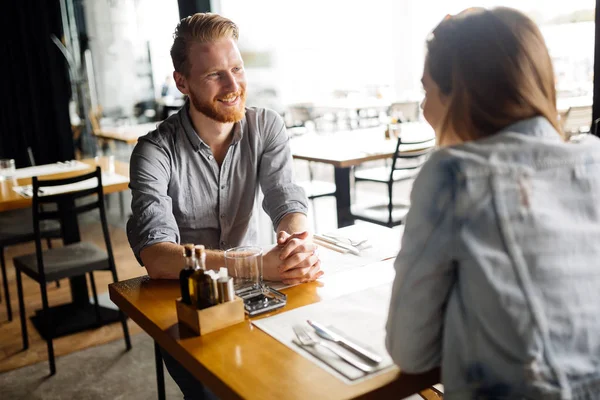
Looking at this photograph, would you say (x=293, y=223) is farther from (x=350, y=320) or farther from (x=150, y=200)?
(x=350, y=320)

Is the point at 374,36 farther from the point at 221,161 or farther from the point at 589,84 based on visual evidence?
the point at 221,161

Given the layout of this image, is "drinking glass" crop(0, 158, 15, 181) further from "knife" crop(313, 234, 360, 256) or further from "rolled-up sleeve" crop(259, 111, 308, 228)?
"knife" crop(313, 234, 360, 256)

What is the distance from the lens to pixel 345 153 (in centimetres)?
362

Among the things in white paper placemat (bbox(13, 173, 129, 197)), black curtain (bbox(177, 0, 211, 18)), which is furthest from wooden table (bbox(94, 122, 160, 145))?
white paper placemat (bbox(13, 173, 129, 197))

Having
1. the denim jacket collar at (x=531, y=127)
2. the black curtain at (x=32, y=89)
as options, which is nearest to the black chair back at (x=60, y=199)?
the denim jacket collar at (x=531, y=127)

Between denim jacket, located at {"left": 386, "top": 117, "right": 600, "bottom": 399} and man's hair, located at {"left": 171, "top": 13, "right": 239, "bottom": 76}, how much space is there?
1.16 m

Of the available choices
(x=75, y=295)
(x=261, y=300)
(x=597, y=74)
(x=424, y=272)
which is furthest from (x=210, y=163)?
(x=75, y=295)

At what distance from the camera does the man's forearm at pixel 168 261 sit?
1493mm

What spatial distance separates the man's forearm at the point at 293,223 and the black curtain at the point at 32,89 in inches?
176

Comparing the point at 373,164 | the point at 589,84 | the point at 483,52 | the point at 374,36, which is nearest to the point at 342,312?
the point at 483,52

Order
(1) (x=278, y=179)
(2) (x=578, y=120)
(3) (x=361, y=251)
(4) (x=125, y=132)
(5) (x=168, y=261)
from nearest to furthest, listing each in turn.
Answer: (5) (x=168, y=261) → (3) (x=361, y=251) → (1) (x=278, y=179) → (2) (x=578, y=120) → (4) (x=125, y=132)

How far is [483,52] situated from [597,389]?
0.53 m

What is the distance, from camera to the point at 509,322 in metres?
0.80

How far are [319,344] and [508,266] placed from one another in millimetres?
408
